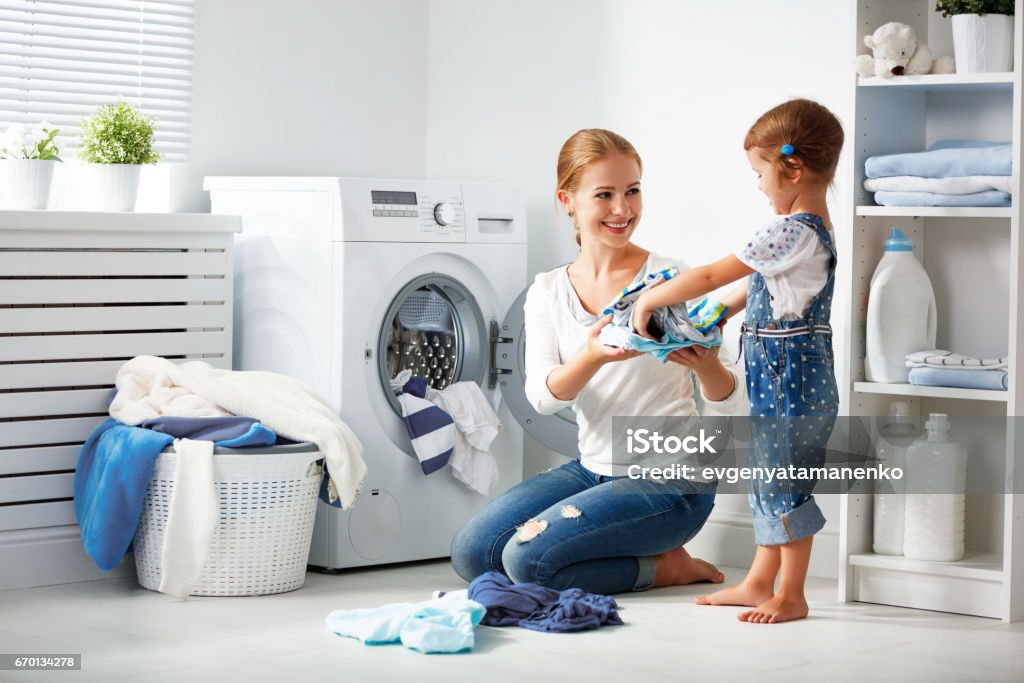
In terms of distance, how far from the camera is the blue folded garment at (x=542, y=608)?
104 inches

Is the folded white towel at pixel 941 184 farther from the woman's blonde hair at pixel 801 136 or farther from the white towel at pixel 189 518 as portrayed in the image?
the white towel at pixel 189 518

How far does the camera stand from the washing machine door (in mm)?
3387

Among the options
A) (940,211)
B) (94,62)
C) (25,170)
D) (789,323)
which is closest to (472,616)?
(789,323)

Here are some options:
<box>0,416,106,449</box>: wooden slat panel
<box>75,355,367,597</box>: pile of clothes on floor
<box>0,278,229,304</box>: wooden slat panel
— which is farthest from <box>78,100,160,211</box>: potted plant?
<box>0,416,106,449</box>: wooden slat panel

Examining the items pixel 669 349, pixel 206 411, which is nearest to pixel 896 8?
pixel 669 349

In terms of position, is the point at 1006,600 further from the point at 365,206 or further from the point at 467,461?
the point at 365,206

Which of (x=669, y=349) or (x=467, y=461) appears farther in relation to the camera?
(x=467, y=461)

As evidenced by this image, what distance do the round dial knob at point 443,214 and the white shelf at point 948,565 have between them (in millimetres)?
1304

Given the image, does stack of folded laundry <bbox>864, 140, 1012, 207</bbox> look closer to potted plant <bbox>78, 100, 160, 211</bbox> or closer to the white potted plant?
potted plant <bbox>78, 100, 160, 211</bbox>

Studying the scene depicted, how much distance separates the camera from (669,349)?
2.61m

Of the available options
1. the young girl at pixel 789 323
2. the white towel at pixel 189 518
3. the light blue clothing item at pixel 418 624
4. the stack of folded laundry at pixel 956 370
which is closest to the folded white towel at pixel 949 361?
the stack of folded laundry at pixel 956 370

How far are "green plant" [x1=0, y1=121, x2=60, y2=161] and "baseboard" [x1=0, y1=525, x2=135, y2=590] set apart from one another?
0.89 metres

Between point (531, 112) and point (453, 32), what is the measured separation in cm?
45

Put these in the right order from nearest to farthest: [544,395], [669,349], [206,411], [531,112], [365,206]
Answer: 1. [669,349]
2. [544,395]
3. [206,411]
4. [365,206]
5. [531,112]
